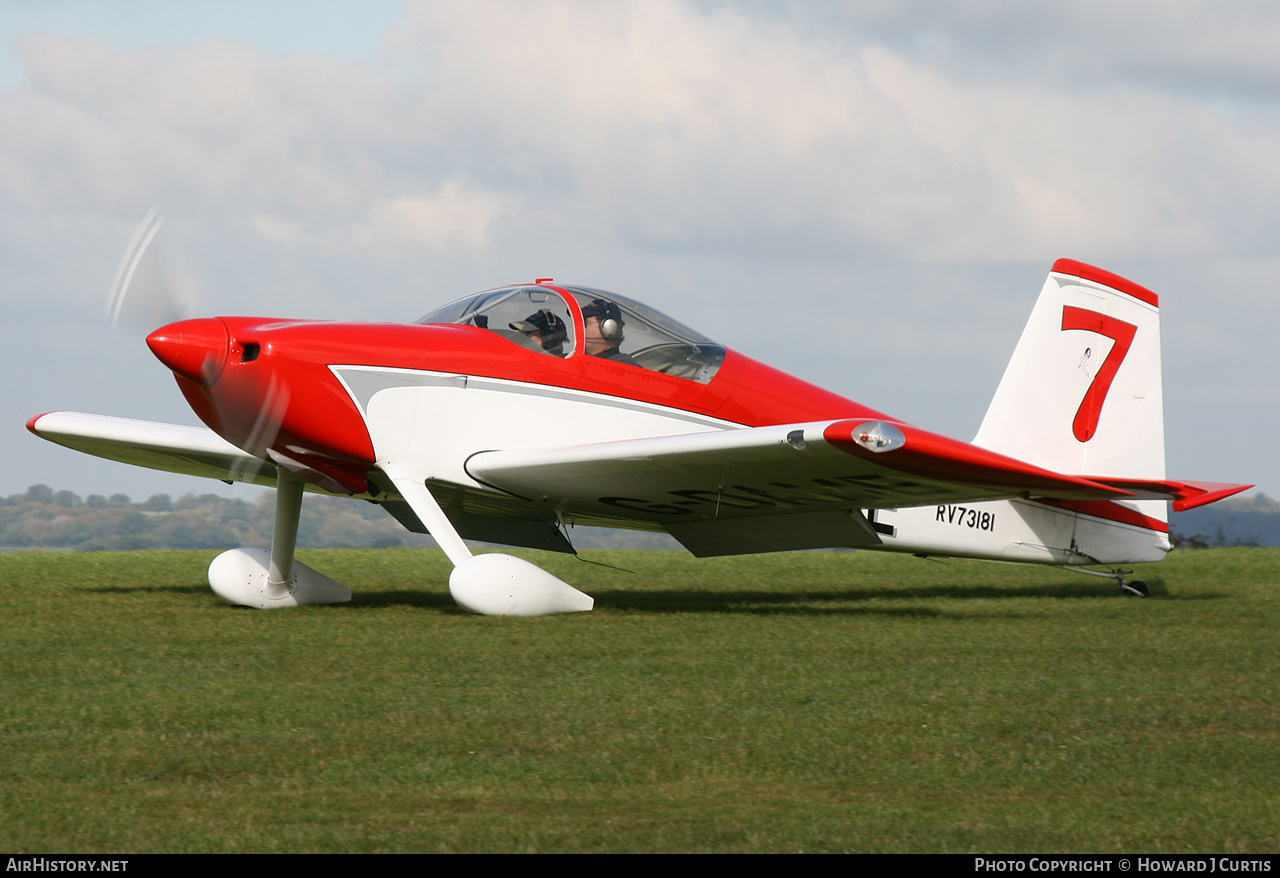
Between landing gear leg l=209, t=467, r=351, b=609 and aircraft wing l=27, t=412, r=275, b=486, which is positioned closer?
landing gear leg l=209, t=467, r=351, b=609

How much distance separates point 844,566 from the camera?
11.6 m

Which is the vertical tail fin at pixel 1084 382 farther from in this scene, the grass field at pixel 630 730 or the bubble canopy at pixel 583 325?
the bubble canopy at pixel 583 325

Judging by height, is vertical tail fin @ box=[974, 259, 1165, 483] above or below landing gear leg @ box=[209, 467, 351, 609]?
above

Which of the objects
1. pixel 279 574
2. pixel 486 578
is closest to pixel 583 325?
pixel 486 578

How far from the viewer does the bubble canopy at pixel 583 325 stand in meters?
7.71

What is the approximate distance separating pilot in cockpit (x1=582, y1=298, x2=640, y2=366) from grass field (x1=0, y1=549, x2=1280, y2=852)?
181cm

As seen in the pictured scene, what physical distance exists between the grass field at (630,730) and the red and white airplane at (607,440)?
85cm

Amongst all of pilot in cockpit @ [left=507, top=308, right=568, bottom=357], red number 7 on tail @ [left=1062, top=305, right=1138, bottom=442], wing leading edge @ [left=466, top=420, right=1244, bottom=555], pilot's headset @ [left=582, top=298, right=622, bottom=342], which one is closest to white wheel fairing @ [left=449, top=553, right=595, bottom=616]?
wing leading edge @ [left=466, top=420, right=1244, bottom=555]

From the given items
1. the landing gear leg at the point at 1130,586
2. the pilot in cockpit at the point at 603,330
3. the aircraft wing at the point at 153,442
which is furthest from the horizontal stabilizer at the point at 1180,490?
the aircraft wing at the point at 153,442

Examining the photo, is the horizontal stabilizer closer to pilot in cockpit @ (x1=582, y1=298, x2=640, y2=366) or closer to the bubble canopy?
the bubble canopy

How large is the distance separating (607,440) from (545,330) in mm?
881

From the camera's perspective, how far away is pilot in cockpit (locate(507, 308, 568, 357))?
7.70m
